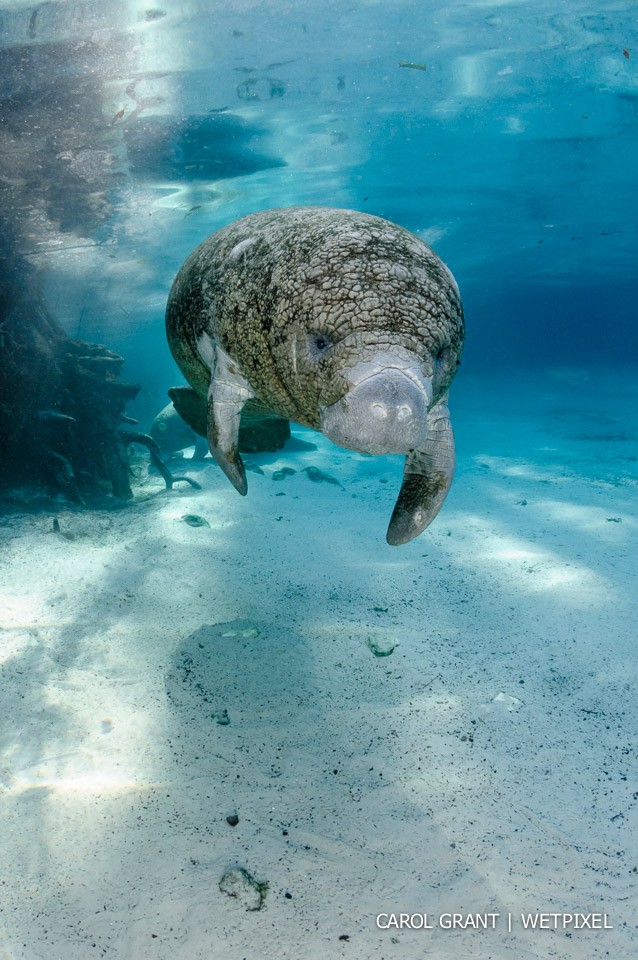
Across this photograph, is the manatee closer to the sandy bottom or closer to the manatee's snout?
the sandy bottom

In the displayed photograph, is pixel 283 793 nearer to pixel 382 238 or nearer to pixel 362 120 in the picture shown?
pixel 382 238

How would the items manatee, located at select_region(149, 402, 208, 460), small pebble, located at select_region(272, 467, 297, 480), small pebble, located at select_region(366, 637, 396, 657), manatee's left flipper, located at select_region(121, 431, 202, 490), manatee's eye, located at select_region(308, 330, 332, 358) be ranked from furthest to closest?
manatee, located at select_region(149, 402, 208, 460) < small pebble, located at select_region(272, 467, 297, 480) < manatee's left flipper, located at select_region(121, 431, 202, 490) < small pebble, located at select_region(366, 637, 396, 657) < manatee's eye, located at select_region(308, 330, 332, 358)

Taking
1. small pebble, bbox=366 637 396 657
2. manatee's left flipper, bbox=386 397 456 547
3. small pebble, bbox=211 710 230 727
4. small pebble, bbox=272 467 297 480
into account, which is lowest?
small pebble, bbox=272 467 297 480

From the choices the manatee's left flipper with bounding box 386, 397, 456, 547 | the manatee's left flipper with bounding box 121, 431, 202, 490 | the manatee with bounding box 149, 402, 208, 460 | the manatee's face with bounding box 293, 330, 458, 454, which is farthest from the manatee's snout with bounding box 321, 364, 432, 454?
the manatee with bounding box 149, 402, 208, 460

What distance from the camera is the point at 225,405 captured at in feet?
11.4

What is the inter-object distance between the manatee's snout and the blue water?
2.04m

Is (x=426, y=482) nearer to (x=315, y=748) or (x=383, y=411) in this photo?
(x=383, y=411)

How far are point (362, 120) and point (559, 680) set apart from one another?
15121 millimetres

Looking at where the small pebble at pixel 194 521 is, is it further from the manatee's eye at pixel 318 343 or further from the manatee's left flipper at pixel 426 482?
the manatee's eye at pixel 318 343

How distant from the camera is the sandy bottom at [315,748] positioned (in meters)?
2.37

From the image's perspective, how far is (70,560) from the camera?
252 inches

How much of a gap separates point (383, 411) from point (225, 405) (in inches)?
63.7

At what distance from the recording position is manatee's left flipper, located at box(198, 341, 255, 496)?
3.38 meters

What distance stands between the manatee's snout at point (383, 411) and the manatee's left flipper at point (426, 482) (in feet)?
3.44
